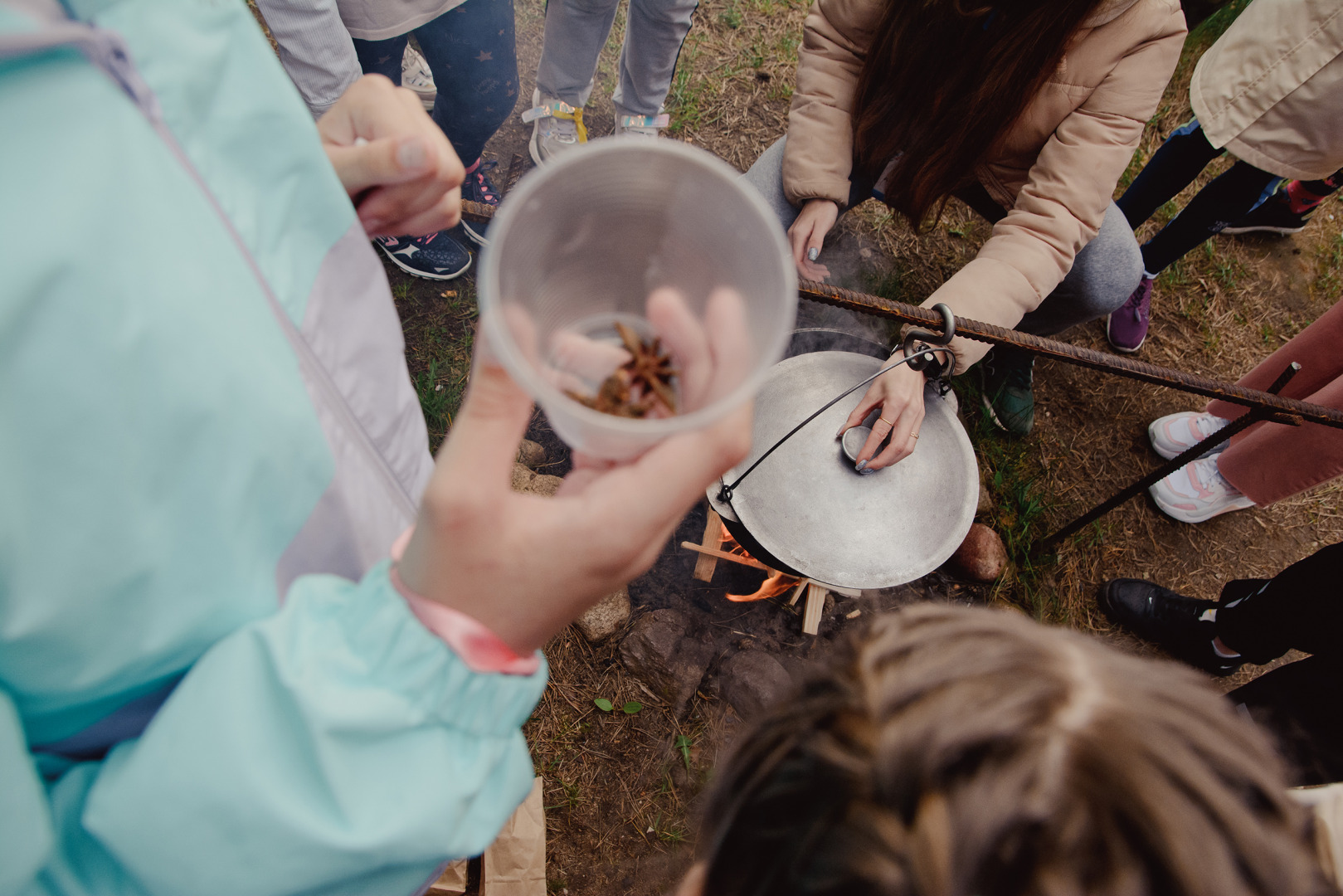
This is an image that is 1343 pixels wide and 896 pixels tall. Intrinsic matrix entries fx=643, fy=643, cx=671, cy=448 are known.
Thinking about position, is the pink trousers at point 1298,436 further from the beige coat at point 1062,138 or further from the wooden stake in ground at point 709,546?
the wooden stake in ground at point 709,546

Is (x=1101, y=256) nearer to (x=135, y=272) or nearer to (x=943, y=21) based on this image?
(x=943, y=21)

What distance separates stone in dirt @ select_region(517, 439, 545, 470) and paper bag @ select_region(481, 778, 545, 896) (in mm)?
1245

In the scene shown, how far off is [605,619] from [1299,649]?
2.47 m

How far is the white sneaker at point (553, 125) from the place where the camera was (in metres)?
3.33

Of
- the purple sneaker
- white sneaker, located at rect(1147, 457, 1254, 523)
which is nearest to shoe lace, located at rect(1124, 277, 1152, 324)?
the purple sneaker

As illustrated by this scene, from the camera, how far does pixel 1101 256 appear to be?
108 inches

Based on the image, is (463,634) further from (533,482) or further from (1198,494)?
(1198,494)

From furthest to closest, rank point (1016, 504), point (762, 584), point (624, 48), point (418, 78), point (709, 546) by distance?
point (418, 78)
point (1016, 504)
point (624, 48)
point (762, 584)
point (709, 546)

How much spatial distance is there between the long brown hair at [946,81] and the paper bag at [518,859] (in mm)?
2621

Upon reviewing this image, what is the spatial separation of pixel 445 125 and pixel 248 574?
245cm

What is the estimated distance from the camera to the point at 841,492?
2.11 meters

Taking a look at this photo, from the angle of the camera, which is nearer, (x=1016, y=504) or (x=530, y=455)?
(x=530, y=455)

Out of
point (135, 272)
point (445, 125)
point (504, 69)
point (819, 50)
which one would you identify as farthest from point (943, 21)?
point (135, 272)

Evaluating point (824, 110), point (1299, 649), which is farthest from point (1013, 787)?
point (824, 110)
